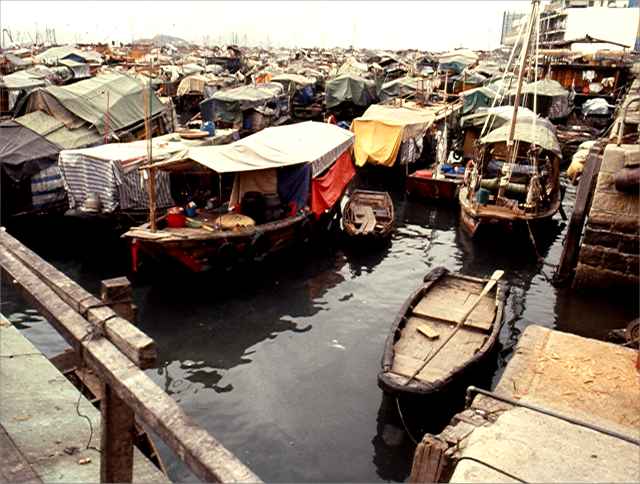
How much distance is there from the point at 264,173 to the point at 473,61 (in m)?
47.4

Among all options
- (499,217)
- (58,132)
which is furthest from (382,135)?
(58,132)

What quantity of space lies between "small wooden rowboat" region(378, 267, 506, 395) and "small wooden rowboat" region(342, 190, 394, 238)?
4.37 meters

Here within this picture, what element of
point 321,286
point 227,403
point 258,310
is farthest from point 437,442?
point 321,286

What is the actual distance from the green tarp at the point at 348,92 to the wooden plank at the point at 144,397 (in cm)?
3337

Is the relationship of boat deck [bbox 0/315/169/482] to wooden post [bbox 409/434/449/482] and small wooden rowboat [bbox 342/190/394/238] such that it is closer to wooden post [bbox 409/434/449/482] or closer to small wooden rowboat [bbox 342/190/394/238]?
wooden post [bbox 409/434/449/482]

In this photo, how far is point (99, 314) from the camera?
3293 millimetres

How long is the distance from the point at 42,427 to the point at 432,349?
5760 mm

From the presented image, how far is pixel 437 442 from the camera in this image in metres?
4.93

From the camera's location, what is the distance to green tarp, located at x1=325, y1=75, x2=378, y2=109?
117ft

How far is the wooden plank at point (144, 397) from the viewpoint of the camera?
2.37 metres

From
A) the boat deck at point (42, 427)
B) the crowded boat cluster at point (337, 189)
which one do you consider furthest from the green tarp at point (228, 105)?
the boat deck at point (42, 427)

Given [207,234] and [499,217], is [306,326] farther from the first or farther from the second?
[499,217]

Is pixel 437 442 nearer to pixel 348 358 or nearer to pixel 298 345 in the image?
pixel 348 358

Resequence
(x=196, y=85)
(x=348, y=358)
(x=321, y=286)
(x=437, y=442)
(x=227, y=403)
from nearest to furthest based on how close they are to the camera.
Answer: (x=437, y=442), (x=227, y=403), (x=348, y=358), (x=321, y=286), (x=196, y=85)
